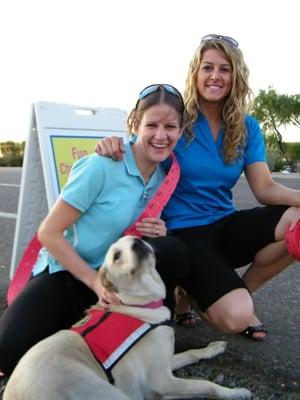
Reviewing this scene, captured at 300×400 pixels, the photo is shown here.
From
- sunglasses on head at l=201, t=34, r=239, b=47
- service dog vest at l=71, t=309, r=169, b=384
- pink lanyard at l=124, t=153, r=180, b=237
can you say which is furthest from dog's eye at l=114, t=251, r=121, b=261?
sunglasses on head at l=201, t=34, r=239, b=47

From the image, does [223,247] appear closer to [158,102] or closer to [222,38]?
[158,102]

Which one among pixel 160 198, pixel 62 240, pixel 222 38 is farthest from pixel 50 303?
pixel 222 38

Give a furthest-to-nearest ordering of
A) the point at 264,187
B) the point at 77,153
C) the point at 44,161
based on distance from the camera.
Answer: the point at 77,153
the point at 44,161
the point at 264,187

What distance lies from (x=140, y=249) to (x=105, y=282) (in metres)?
0.24

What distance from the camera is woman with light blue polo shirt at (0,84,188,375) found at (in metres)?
2.93

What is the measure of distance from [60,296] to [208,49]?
1776mm

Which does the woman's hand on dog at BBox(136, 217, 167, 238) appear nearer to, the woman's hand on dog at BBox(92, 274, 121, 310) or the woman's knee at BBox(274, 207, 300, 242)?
the woman's hand on dog at BBox(92, 274, 121, 310)

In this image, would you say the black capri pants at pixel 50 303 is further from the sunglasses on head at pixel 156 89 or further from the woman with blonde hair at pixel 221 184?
the sunglasses on head at pixel 156 89

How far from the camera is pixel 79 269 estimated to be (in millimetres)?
2896

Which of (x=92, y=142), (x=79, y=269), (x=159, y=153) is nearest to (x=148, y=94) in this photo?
(x=159, y=153)

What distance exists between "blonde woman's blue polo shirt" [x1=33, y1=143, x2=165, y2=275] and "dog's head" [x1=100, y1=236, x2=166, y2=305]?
1.05 ft

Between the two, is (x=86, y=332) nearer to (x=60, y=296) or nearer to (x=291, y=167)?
(x=60, y=296)

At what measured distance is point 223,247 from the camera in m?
3.60

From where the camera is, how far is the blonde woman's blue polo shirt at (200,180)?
345 cm
